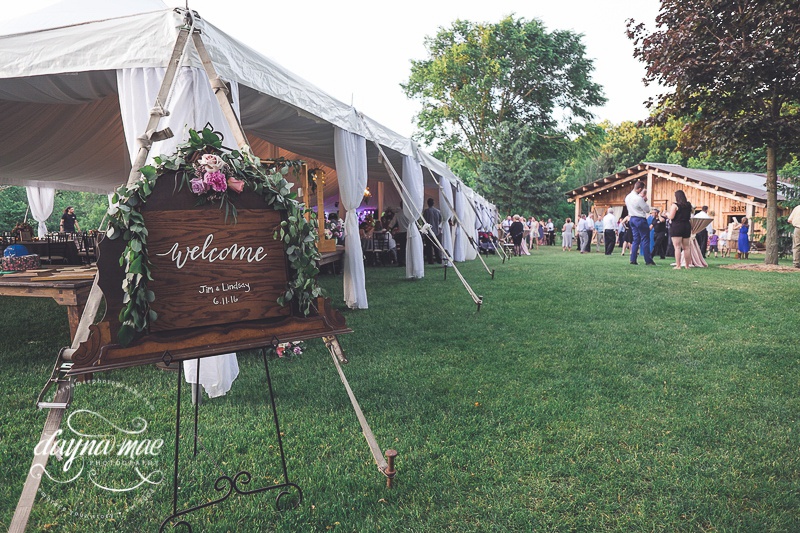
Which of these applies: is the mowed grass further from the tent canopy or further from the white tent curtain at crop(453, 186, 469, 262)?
the white tent curtain at crop(453, 186, 469, 262)

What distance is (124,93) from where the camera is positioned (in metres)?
3.35

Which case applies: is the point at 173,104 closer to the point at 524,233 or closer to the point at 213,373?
the point at 213,373

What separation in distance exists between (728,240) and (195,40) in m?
18.4

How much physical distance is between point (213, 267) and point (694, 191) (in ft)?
74.8

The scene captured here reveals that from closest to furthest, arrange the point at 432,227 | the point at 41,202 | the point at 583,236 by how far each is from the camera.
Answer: the point at 432,227, the point at 41,202, the point at 583,236

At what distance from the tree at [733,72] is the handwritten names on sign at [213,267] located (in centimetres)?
1113

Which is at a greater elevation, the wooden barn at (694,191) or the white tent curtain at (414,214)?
the wooden barn at (694,191)

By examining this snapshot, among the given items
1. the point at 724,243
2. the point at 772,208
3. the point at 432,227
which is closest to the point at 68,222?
the point at 432,227

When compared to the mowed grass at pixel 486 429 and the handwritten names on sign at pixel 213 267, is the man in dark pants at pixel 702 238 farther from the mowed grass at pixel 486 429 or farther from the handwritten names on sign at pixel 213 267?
the handwritten names on sign at pixel 213 267

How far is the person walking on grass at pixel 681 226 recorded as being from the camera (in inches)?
393

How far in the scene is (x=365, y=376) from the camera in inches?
144

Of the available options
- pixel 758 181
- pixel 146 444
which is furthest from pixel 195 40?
pixel 758 181

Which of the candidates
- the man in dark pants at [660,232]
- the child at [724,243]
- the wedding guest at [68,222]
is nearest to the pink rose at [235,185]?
the man in dark pants at [660,232]

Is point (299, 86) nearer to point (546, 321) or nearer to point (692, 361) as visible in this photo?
point (546, 321)
